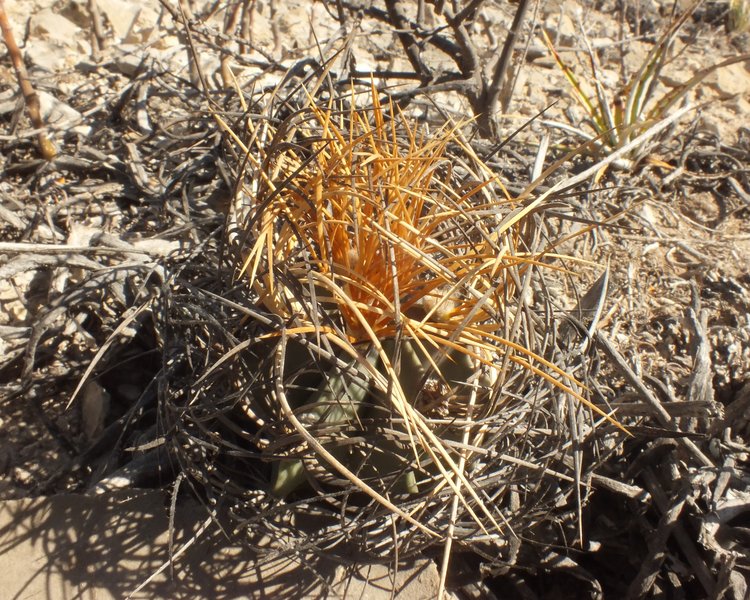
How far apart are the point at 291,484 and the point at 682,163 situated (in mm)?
1374

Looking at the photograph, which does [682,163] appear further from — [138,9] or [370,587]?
[138,9]

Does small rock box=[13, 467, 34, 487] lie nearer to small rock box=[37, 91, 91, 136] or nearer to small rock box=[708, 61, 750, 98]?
small rock box=[37, 91, 91, 136]

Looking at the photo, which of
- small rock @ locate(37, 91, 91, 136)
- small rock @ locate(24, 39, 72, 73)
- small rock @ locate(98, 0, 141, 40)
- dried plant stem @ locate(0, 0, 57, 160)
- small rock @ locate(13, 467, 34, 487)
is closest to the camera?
small rock @ locate(13, 467, 34, 487)

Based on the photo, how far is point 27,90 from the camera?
1588mm

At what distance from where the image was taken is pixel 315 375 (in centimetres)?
108

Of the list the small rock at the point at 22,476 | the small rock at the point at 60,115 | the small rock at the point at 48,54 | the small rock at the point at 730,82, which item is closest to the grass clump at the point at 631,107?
the small rock at the point at 730,82

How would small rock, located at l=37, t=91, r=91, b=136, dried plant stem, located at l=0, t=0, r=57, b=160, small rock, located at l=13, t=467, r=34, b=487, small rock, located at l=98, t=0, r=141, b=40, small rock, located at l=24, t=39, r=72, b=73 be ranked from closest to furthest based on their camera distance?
1. small rock, located at l=13, t=467, r=34, b=487
2. dried plant stem, located at l=0, t=0, r=57, b=160
3. small rock, located at l=37, t=91, r=91, b=136
4. small rock, located at l=24, t=39, r=72, b=73
5. small rock, located at l=98, t=0, r=141, b=40

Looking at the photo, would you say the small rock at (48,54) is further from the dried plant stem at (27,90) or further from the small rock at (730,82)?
the small rock at (730,82)

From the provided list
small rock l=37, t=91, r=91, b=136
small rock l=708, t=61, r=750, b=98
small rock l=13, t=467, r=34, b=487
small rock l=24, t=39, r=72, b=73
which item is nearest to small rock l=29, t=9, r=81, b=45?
small rock l=24, t=39, r=72, b=73

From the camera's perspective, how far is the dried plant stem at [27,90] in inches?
59.4

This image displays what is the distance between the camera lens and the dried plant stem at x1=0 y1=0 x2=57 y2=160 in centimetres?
151

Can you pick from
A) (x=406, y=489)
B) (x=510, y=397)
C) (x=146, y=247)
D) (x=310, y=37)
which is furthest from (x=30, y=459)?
(x=310, y=37)

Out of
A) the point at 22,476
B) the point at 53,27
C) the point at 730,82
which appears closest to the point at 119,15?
the point at 53,27

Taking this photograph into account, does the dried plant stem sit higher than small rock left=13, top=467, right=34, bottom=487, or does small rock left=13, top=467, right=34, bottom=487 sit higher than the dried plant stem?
the dried plant stem
